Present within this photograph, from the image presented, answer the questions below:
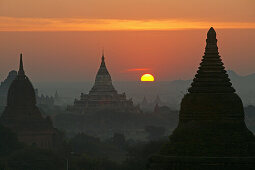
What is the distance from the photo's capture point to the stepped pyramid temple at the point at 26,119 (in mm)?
152375

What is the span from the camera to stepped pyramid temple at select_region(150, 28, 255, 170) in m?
59.6

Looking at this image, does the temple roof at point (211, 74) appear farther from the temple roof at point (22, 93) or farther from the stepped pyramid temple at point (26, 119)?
the temple roof at point (22, 93)

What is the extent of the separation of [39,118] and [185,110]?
95.5 m

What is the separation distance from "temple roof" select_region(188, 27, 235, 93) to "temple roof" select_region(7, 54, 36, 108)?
9645 centimetres

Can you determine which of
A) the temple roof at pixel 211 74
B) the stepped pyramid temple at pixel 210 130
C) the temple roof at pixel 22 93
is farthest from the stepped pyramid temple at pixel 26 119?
the stepped pyramid temple at pixel 210 130

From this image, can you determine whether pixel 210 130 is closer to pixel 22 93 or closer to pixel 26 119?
pixel 26 119

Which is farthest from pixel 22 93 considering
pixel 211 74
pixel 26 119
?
pixel 211 74

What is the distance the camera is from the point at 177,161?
59.8 m

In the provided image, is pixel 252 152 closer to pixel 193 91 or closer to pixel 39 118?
pixel 193 91

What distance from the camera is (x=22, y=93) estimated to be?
525 ft

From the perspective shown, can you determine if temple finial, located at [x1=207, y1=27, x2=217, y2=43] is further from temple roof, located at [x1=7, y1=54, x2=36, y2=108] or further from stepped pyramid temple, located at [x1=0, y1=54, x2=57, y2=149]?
temple roof, located at [x1=7, y1=54, x2=36, y2=108]

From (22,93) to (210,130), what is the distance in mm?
99967

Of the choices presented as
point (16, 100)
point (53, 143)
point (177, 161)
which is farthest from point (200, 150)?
point (16, 100)

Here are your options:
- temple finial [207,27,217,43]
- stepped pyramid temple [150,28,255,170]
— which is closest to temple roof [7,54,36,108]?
temple finial [207,27,217,43]
